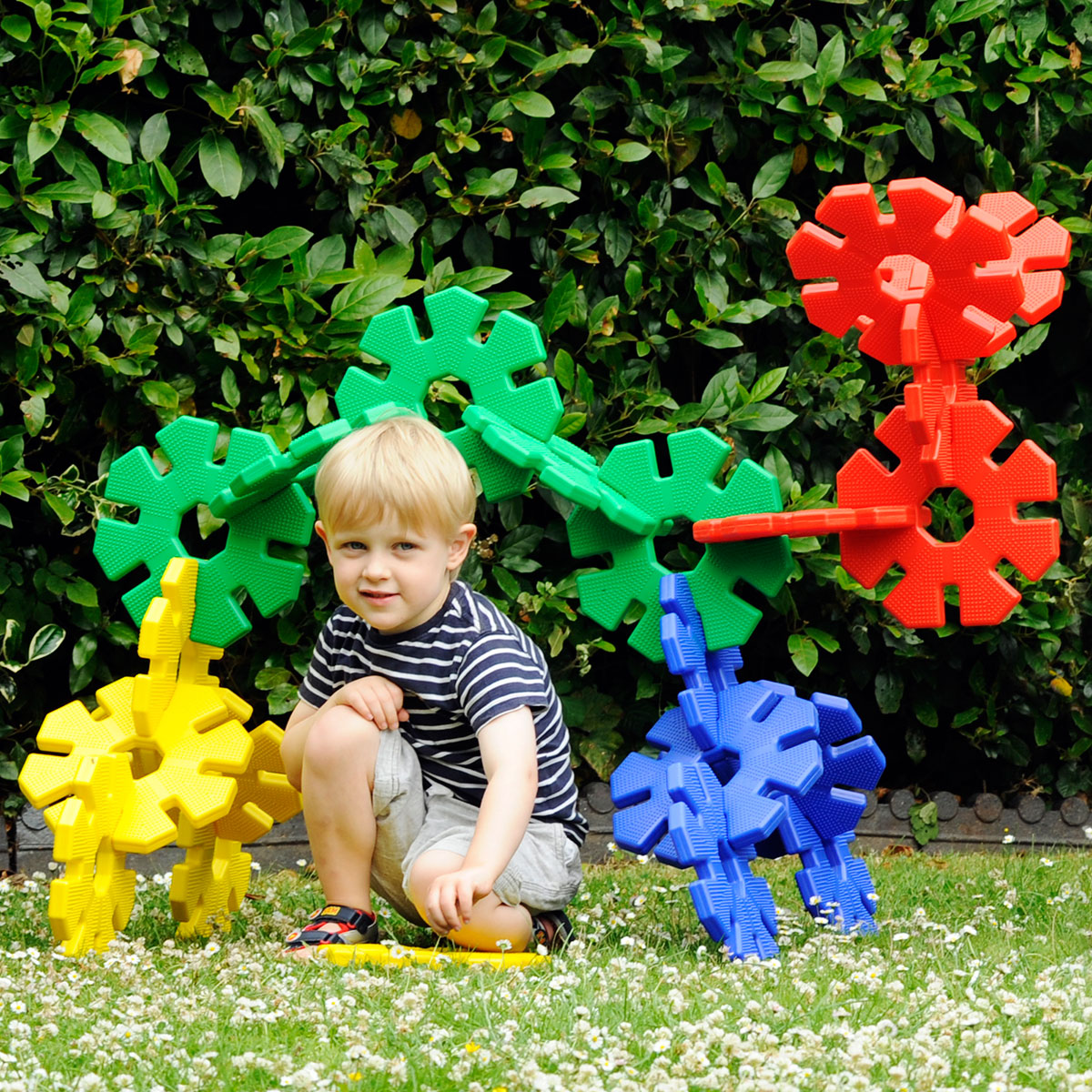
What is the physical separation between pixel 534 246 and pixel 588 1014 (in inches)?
89.7

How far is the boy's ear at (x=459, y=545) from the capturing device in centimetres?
279

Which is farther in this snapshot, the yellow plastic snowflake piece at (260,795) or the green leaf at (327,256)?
the green leaf at (327,256)

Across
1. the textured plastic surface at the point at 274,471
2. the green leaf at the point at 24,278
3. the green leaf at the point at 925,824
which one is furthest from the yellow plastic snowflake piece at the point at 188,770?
the green leaf at the point at 925,824

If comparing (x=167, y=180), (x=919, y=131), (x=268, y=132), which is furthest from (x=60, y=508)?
(x=919, y=131)

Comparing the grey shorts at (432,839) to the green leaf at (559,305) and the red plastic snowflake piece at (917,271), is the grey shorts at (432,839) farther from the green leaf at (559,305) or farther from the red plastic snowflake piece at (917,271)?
the green leaf at (559,305)

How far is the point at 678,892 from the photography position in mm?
3461

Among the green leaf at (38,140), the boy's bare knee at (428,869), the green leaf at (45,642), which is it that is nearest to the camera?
the boy's bare knee at (428,869)

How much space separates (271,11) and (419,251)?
28.3 inches

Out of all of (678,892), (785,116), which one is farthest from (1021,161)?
(678,892)

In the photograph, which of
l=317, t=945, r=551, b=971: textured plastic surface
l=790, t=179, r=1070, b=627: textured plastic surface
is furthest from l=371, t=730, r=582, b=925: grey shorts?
l=790, t=179, r=1070, b=627: textured plastic surface

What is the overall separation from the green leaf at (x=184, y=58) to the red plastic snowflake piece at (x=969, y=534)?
1869mm

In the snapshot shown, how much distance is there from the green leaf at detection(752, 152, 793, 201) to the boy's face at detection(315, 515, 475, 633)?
164cm

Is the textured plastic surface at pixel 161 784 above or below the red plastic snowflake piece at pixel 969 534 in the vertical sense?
below

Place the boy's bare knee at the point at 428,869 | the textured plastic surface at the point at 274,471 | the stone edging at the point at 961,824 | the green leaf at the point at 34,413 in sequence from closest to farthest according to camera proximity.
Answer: the boy's bare knee at the point at 428,869 → the textured plastic surface at the point at 274,471 → the green leaf at the point at 34,413 → the stone edging at the point at 961,824
